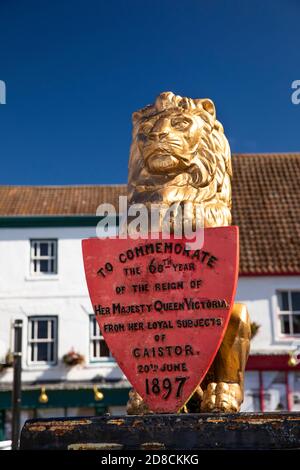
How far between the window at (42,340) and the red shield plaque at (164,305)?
1365 centimetres

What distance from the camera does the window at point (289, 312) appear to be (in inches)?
666

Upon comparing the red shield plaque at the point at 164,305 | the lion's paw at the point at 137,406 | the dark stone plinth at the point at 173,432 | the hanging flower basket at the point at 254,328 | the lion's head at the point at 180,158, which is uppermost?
the hanging flower basket at the point at 254,328

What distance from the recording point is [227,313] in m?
4.81

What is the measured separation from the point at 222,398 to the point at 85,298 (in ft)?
45.5

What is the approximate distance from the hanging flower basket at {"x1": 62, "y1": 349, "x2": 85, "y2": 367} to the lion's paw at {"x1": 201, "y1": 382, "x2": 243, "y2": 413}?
13076 mm

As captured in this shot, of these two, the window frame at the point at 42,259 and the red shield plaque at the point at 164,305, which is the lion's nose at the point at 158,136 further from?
the window frame at the point at 42,259

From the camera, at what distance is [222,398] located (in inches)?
192

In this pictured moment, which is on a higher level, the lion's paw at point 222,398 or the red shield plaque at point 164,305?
the red shield plaque at point 164,305

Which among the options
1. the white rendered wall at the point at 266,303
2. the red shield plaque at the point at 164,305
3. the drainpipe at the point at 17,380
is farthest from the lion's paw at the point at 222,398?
the white rendered wall at the point at 266,303

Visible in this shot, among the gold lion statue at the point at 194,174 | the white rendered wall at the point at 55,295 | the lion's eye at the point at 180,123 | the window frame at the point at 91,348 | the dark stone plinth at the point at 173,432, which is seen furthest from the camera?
the window frame at the point at 91,348

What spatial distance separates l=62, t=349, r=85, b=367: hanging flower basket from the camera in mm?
17672

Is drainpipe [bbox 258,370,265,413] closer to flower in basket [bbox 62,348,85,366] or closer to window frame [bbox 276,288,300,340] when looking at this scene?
window frame [bbox 276,288,300,340]

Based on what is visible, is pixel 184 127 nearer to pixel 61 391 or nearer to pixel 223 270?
pixel 223 270
